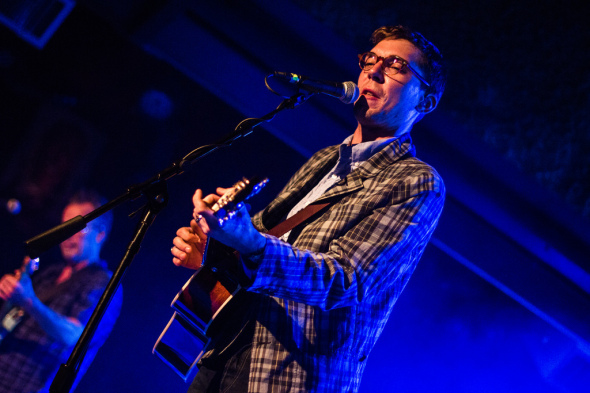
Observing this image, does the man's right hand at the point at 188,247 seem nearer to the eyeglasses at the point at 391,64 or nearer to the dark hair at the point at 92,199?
the eyeglasses at the point at 391,64

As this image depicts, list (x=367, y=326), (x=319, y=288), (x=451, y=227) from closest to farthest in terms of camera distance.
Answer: (x=319, y=288)
(x=367, y=326)
(x=451, y=227)

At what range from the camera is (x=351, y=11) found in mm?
2900

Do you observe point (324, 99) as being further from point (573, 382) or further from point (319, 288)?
point (573, 382)

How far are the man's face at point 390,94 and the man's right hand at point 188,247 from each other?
949mm

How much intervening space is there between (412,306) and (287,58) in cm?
240

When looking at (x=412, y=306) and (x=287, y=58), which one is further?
(x=412, y=306)

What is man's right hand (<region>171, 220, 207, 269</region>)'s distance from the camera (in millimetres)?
1789

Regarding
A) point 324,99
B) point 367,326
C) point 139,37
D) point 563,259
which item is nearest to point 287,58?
point 324,99

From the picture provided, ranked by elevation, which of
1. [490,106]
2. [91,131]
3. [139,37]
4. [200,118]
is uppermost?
[490,106]

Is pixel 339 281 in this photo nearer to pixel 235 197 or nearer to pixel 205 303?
pixel 235 197

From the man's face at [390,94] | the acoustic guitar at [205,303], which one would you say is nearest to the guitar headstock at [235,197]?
the acoustic guitar at [205,303]

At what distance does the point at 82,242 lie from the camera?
3.75m

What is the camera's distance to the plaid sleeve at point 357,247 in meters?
1.18

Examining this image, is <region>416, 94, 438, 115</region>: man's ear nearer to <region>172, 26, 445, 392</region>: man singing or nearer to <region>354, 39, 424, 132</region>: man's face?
<region>354, 39, 424, 132</region>: man's face
